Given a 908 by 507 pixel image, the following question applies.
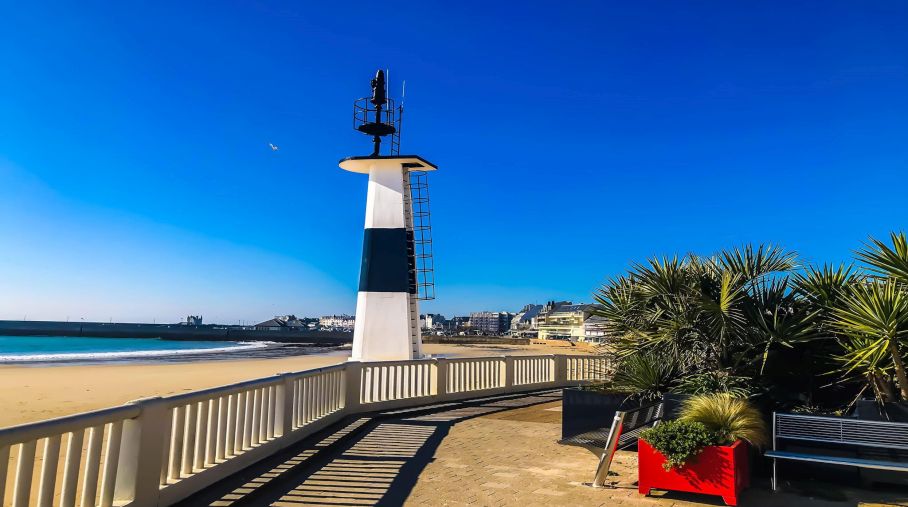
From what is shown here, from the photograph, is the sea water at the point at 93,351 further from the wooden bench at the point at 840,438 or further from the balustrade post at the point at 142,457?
the wooden bench at the point at 840,438

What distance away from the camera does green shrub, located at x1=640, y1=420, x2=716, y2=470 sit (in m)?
4.76

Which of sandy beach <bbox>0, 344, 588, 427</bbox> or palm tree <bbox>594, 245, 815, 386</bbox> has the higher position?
palm tree <bbox>594, 245, 815, 386</bbox>

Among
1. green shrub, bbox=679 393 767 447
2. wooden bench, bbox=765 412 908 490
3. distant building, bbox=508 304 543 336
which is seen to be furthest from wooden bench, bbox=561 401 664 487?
distant building, bbox=508 304 543 336

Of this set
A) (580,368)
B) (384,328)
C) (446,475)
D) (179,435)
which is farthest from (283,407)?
(580,368)

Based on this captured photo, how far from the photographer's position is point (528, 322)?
16938cm

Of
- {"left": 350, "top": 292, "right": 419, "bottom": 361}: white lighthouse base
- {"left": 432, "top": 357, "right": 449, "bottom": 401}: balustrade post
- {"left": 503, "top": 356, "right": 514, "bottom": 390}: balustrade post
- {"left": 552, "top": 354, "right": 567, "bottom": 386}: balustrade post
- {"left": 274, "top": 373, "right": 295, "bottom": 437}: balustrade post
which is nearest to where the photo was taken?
{"left": 274, "top": 373, "right": 295, "bottom": 437}: balustrade post

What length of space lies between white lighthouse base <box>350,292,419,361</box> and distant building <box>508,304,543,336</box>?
443 ft

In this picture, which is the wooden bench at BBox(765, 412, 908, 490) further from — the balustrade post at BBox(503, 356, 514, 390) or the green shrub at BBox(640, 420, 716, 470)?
the balustrade post at BBox(503, 356, 514, 390)

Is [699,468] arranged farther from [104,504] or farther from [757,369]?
[104,504]

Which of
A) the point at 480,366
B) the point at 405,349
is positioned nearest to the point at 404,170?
the point at 405,349

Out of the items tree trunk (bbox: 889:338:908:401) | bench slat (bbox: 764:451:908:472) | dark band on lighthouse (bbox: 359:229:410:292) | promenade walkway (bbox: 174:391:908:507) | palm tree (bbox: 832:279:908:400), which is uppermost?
dark band on lighthouse (bbox: 359:229:410:292)

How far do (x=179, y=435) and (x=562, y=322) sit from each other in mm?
134779

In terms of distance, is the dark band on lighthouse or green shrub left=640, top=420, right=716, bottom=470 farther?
the dark band on lighthouse

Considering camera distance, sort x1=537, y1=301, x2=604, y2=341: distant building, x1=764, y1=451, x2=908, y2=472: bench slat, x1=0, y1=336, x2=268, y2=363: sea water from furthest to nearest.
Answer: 1. x1=537, y1=301, x2=604, y2=341: distant building
2. x1=0, y1=336, x2=268, y2=363: sea water
3. x1=764, y1=451, x2=908, y2=472: bench slat
